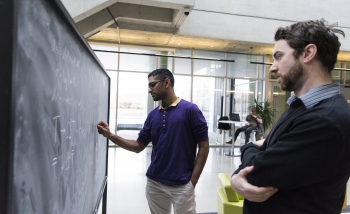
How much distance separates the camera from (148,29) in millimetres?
7906

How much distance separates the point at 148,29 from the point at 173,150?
6.54 m

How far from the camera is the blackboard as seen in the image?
48 cm

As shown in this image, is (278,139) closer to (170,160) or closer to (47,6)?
(47,6)

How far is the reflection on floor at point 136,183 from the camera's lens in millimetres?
A: 3737

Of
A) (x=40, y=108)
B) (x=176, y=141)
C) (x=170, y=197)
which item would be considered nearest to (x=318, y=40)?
(x=40, y=108)

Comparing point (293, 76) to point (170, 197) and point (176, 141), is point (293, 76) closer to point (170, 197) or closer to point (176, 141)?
point (176, 141)

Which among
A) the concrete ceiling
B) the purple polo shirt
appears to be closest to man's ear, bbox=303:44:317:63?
the purple polo shirt

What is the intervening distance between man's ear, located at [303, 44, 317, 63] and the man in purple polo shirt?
116 centimetres

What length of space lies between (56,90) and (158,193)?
5.13 ft

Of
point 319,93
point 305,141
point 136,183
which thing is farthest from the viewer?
point 136,183

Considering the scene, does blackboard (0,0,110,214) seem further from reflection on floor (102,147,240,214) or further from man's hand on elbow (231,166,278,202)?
reflection on floor (102,147,240,214)

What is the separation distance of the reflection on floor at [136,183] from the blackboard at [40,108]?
2852 millimetres

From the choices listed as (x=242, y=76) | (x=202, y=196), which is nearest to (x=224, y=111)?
(x=242, y=76)

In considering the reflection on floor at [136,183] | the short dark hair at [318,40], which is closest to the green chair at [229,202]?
the reflection on floor at [136,183]
